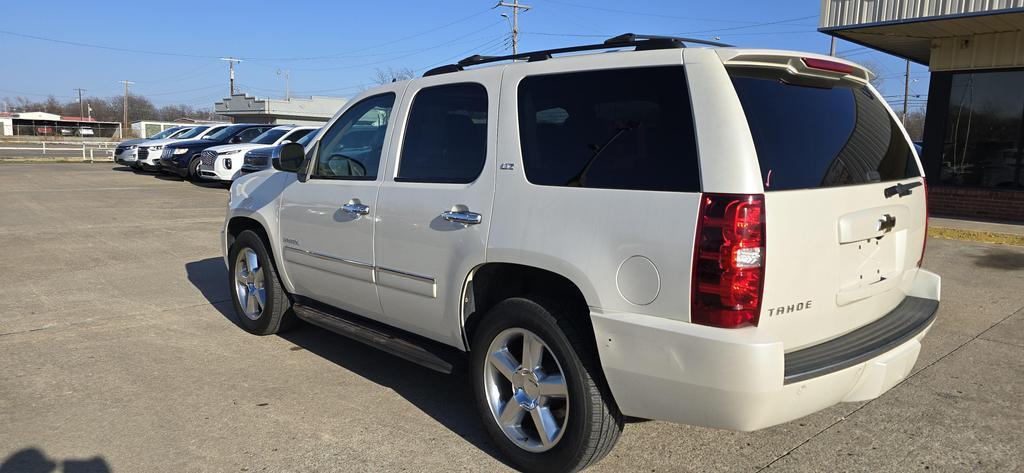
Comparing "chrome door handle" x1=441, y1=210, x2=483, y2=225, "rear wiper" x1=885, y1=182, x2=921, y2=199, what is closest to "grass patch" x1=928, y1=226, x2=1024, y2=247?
"rear wiper" x1=885, y1=182, x2=921, y2=199

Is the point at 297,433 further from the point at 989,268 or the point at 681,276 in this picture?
the point at 989,268

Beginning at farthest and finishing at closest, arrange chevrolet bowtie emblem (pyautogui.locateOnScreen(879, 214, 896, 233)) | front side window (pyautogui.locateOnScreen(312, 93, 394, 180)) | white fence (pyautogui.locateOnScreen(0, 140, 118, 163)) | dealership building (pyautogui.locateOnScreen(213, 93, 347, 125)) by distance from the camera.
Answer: dealership building (pyautogui.locateOnScreen(213, 93, 347, 125)) < white fence (pyautogui.locateOnScreen(0, 140, 118, 163)) < front side window (pyautogui.locateOnScreen(312, 93, 394, 180)) < chevrolet bowtie emblem (pyautogui.locateOnScreen(879, 214, 896, 233))

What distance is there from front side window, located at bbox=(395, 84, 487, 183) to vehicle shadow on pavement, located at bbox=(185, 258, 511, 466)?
107 centimetres

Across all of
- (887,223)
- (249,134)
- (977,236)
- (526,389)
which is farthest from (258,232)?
(249,134)

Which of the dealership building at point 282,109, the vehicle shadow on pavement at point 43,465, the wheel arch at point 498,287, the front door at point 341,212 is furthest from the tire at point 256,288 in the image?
the dealership building at point 282,109

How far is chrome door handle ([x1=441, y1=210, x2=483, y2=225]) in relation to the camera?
3.53m

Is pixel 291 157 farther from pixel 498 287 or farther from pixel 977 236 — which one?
pixel 977 236

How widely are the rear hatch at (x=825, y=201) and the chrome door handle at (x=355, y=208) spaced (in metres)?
2.24

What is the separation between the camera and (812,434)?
3805 mm

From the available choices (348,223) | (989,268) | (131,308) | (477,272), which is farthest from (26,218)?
(989,268)

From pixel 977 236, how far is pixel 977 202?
286 cm

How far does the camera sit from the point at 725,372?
105 inches

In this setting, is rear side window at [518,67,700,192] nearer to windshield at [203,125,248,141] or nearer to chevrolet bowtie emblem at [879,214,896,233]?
chevrolet bowtie emblem at [879,214,896,233]

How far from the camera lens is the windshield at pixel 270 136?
733 inches
